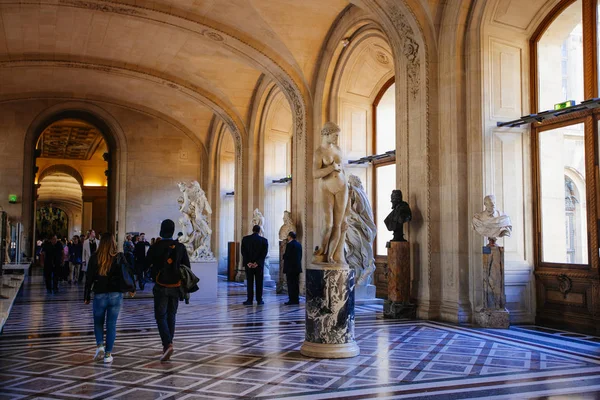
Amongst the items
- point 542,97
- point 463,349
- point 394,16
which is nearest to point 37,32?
point 394,16

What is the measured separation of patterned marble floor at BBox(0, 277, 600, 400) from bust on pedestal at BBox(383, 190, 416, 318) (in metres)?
0.40

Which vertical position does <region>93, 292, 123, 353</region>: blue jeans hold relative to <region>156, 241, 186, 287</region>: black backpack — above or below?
below

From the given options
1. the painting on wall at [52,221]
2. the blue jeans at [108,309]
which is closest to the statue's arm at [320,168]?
the blue jeans at [108,309]

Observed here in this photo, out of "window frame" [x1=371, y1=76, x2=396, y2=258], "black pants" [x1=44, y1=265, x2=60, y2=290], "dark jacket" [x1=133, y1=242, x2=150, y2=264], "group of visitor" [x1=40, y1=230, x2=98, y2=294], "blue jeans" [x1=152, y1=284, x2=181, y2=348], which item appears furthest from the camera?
"dark jacket" [x1=133, y1=242, x2=150, y2=264]

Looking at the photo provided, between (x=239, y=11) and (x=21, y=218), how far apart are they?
13082 mm

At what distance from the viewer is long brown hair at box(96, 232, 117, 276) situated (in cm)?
589

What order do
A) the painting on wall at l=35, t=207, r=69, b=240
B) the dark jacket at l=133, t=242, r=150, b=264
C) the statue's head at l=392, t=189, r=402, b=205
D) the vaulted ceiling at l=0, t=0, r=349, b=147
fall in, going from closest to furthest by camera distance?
the statue's head at l=392, t=189, r=402, b=205 < the vaulted ceiling at l=0, t=0, r=349, b=147 < the dark jacket at l=133, t=242, r=150, b=264 < the painting on wall at l=35, t=207, r=69, b=240

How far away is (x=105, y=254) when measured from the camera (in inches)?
235

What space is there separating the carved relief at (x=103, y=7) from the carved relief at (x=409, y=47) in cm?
607

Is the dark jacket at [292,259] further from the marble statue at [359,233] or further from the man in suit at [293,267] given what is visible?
the marble statue at [359,233]

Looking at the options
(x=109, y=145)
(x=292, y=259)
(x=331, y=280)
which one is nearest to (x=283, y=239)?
(x=292, y=259)

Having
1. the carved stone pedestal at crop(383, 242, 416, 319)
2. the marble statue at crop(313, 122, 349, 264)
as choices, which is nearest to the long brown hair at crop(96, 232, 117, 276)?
the marble statue at crop(313, 122, 349, 264)

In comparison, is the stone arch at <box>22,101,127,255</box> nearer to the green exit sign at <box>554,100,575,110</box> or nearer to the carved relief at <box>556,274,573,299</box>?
the carved relief at <box>556,274,573,299</box>

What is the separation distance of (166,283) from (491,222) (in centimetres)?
491
